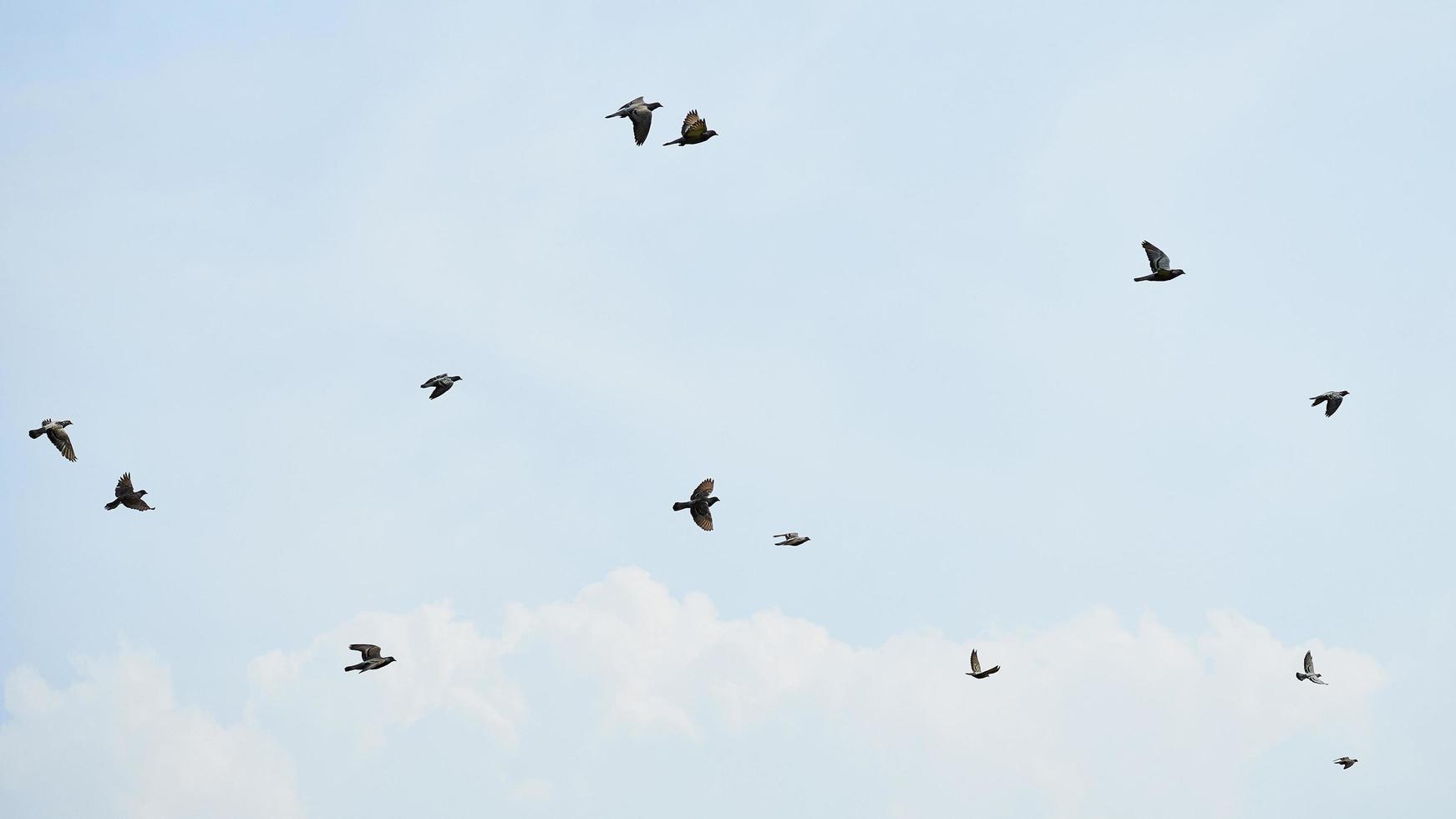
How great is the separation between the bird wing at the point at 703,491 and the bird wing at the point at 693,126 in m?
12.7

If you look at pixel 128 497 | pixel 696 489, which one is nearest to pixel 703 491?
pixel 696 489

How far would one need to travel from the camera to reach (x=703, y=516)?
61.6 m

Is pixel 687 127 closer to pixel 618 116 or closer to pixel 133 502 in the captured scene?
pixel 618 116

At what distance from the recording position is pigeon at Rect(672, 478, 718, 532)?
61406 millimetres

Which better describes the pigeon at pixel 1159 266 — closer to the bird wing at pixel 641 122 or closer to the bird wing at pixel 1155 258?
the bird wing at pixel 1155 258

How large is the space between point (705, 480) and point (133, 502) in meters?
21.3

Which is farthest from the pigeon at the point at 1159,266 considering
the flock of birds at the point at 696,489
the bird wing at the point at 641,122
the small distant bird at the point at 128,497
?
the small distant bird at the point at 128,497

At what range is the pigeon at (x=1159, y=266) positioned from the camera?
6341 cm

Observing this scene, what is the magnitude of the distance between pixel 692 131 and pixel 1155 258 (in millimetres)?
18589

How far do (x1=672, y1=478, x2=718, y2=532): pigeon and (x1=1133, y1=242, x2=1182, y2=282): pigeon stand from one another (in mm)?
18315

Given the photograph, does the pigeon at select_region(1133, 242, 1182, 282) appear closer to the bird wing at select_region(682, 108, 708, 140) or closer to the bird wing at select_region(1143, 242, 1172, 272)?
the bird wing at select_region(1143, 242, 1172, 272)

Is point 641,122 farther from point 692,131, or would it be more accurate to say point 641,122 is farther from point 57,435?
point 57,435

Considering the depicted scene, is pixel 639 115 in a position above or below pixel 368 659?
above

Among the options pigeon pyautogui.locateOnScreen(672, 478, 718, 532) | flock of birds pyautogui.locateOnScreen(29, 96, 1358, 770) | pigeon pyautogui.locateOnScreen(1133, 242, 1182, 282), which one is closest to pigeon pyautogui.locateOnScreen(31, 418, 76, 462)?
flock of birds pyautogui.locateOnScreen(29, 96, 1358, 770)
